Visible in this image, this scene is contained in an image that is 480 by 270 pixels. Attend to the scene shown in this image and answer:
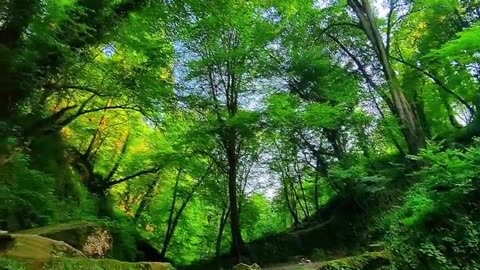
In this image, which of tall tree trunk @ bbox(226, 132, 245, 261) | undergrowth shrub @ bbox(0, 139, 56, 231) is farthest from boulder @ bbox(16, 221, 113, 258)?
tall tree trunk @ bbox(226, 132, 245, 261)

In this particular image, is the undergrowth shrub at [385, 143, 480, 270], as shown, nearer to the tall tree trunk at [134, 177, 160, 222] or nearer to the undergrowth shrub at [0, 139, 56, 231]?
the undergrowth shrub at [0, 139, 56, 231]

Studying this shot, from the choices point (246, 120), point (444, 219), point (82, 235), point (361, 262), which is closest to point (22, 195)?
point (82, 235)

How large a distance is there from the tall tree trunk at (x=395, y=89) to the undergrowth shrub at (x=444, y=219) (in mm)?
3184

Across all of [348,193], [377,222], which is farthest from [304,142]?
[377,222]

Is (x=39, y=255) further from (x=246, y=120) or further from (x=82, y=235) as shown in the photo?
(x=246, y=120)

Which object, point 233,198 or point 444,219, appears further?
point 233,198

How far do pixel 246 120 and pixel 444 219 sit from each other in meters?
6.20

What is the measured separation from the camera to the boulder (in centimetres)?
661

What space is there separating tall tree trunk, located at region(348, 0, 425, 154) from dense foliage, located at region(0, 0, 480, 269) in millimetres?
45

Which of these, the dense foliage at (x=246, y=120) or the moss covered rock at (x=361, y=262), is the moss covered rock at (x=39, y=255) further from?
the moss covered rock at (x=361, y=262)

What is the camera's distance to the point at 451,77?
14000 mm

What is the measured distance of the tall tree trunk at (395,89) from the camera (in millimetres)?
13102

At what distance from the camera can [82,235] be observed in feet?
23.7

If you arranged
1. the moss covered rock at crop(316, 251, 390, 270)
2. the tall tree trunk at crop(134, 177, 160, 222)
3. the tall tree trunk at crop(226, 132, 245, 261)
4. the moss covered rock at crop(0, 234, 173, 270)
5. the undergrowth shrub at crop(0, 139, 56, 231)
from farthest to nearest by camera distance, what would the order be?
the tall tree trunk at crop(134, 177, 160, 222) → the tall tree trunk at crop(226, 132, 245, 261) → the moss covered rock at crop(316, 251, 390, 270) → the undergrowth shrub at crop(0, 139, 56, 231) → the moss covered rock at crop(0, 234, 173, 270)
